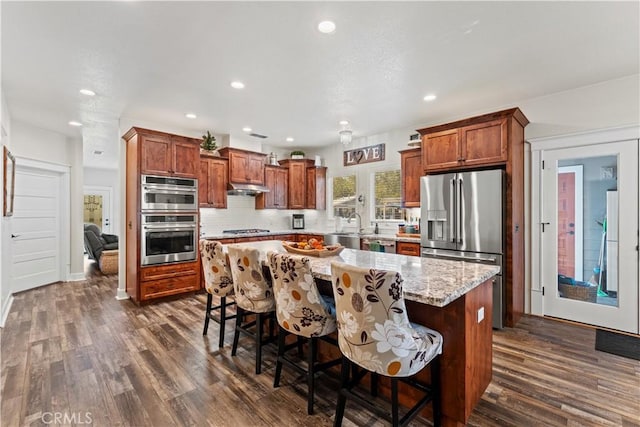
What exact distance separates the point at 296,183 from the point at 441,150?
3.39 meters

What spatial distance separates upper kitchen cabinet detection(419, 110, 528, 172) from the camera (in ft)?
11.6

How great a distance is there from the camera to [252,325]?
3.12 m

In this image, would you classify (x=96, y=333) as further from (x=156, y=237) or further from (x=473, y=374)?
(x=473, y=374)

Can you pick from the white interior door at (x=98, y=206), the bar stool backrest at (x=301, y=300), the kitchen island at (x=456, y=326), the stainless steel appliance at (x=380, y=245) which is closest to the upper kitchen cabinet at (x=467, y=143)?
the stainless steel appliance at (x=380, y=245)

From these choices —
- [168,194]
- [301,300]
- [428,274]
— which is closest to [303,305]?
[301,300]

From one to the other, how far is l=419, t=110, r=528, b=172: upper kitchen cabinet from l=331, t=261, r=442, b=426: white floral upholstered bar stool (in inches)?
109

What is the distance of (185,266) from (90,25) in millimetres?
3330

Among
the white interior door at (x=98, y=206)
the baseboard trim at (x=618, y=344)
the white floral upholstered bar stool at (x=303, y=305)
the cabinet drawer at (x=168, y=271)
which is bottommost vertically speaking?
the baseboard trim at (x=618, y=344)

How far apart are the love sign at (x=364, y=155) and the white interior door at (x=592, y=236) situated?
8.79 feet

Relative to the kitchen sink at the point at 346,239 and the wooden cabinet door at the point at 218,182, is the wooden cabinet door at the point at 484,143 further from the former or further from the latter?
the wooden cabinet door at the point at 218,182

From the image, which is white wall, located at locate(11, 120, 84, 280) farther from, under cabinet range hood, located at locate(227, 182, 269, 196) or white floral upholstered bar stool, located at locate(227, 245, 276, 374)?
white floral upholstered bar stool, located at locate(227, 245, 276, 374)

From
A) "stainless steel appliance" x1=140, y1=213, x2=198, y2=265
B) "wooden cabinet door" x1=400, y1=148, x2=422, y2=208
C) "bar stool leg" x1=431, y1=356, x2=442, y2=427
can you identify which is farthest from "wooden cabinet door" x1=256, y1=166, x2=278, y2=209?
"bar stool leg" x1=431, y1=356, x2=442, y2=427

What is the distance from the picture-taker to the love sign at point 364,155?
5805 mm

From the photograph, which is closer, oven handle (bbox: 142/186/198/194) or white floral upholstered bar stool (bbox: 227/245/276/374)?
white floral upholstered bar stool (bbox: 227/245/276/374)
